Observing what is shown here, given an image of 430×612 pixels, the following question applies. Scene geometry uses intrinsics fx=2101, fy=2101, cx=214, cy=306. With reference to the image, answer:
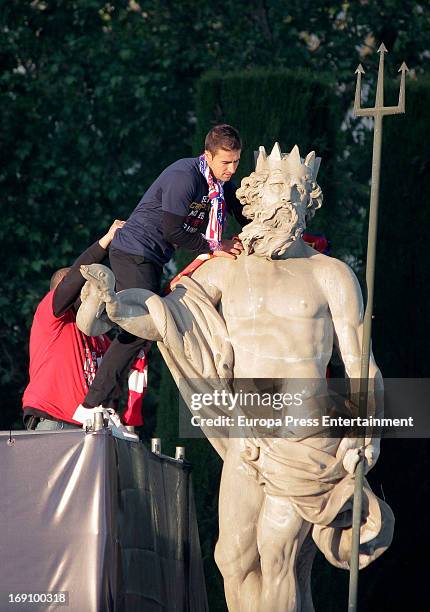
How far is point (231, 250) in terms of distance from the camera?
1050 centimetres

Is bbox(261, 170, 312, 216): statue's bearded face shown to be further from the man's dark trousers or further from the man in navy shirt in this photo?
the man's dark trousers

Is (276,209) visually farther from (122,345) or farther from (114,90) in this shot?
(114,90)

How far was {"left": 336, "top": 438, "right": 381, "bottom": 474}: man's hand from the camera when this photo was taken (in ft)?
32.9

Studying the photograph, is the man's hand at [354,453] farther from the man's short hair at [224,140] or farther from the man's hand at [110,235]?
the man's hand at [110,235]

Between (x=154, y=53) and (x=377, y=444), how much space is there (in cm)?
804

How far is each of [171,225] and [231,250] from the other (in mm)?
427

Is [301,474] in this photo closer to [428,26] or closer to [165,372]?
[165,372]

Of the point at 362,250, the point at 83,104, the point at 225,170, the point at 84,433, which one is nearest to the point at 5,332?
the point at 83,104

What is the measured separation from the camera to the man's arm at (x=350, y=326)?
33.5 feet

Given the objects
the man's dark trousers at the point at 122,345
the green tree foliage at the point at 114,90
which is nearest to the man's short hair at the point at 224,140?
the man's dark trousers at the point at 122,345

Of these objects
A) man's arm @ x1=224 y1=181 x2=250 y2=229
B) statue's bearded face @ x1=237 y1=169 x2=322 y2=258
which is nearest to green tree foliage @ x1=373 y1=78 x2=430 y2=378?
man's arm @ x1=224 y1=181 x2=250 y2=229

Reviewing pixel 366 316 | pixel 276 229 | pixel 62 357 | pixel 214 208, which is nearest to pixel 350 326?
pixel 366 316

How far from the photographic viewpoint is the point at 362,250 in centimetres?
1458

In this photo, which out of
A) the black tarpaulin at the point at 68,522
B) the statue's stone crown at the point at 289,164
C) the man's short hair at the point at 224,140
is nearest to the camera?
the black tarpaulin at the point at 68,522
